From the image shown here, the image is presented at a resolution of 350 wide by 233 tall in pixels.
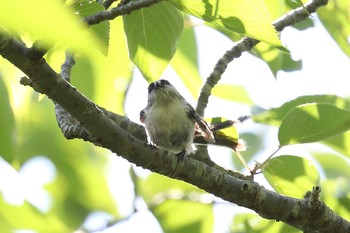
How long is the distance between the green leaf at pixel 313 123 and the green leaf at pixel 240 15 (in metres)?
1.00

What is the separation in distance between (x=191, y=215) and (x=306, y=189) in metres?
0.62

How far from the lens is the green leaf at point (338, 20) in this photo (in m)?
2.55

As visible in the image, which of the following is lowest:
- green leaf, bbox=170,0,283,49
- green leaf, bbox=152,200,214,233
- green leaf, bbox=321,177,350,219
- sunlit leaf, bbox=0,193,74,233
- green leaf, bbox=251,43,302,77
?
sunlit leaf, bbox=0,193,74,233

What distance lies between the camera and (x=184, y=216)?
2.38 meters

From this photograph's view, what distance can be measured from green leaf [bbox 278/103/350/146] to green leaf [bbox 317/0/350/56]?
1.29ft

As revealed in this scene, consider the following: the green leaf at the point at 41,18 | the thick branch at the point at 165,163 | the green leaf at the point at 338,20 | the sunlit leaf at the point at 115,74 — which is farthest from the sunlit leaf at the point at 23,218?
the green leaf at the point at 338,20

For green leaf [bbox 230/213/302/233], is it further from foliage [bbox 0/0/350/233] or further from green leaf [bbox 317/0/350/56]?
green leaf [bbox 317/0/350/56]

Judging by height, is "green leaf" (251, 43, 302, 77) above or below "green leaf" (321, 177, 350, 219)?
above

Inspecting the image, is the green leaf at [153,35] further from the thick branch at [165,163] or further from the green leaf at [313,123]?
the green leaf at [313,123]

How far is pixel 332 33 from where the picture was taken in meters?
2.55

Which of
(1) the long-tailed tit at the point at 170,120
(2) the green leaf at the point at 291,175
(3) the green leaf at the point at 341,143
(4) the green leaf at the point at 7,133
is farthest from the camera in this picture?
(1) the long-tailed tit at the point at 170,120

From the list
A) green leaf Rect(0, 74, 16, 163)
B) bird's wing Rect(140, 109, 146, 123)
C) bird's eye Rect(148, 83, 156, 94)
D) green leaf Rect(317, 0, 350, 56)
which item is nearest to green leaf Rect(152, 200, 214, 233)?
green leaf Rect(0, 74, 16, 163)

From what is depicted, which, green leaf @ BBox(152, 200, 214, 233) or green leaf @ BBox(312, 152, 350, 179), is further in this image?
green leaf @ BBox(312, 152, 350, 179)

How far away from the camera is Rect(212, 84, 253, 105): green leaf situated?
9.68 feet
